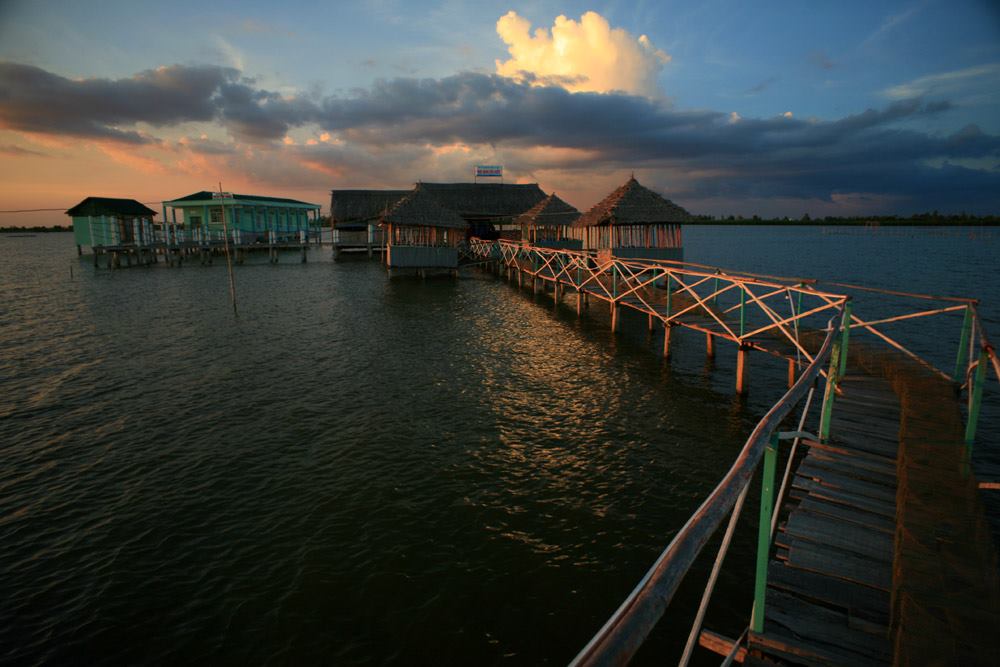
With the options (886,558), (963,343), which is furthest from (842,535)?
(963,343)

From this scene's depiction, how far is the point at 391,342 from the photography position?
671 inches

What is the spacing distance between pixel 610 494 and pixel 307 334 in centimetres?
1335

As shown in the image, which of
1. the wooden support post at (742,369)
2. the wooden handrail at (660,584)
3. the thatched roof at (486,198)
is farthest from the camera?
the thatched roof at (486,198)

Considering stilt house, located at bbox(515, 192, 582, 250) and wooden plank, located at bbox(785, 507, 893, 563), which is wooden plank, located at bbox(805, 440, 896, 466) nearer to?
wooden plank, located at bbox(785, 507, 893, 563)

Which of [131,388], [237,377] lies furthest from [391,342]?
[131,388]

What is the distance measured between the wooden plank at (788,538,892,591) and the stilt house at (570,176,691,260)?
24823 mm

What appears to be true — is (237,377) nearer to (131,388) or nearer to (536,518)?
(131,388)

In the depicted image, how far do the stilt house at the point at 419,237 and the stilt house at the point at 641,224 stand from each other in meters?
10.4

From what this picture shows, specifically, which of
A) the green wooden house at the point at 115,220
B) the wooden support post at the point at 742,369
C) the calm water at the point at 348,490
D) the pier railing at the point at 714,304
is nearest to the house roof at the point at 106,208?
the green wooden house at the point at 115,220

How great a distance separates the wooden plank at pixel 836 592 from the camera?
3.88 m

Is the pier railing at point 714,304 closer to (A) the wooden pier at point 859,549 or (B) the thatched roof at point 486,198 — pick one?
(A) the wooden pier at point 859,549

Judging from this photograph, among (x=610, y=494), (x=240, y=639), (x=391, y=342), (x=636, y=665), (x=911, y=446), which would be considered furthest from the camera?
(x=391, y=342)

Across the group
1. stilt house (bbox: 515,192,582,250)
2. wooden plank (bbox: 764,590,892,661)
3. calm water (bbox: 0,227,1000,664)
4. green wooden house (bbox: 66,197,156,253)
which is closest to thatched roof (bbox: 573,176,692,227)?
stilt house (bbox: 515,192,582,250)

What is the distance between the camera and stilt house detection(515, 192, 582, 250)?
39.2m
